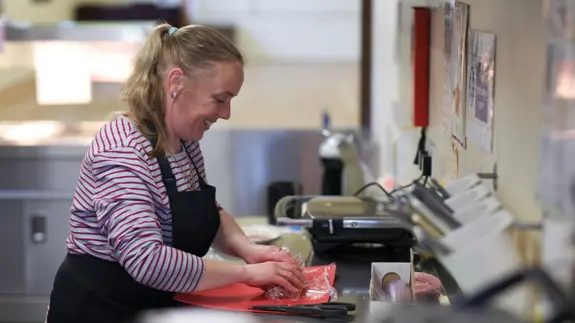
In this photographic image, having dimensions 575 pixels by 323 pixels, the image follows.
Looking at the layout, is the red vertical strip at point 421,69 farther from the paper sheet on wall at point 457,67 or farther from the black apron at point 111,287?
the black apron at point 111,287

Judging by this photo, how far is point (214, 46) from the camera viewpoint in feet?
5.54

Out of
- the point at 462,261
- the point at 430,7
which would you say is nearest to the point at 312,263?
the point at 430,7

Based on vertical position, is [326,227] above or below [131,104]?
below

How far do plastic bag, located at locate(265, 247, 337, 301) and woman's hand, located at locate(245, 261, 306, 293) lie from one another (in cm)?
1

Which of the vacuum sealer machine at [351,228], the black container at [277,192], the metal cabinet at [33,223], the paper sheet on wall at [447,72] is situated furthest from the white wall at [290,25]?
the vacuum sealer machine at [351,228]

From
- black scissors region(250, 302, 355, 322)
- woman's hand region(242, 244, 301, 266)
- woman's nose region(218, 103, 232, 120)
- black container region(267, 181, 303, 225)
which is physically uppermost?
woman's nose region(218, 103, 232, 120)

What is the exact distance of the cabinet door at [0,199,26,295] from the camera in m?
3.65

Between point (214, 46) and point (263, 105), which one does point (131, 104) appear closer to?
point (214, 46)

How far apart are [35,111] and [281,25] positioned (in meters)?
4.05

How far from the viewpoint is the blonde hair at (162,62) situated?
5.51ft

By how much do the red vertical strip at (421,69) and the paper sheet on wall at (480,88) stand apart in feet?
1.72

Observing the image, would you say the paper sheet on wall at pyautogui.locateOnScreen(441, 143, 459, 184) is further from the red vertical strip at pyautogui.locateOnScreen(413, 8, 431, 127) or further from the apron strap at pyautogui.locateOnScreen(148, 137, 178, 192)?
the apron strap at pyautogui.locateOnScreen(148, 137, 178, 192)

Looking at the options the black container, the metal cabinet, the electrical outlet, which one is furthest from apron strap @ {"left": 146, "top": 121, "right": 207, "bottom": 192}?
the metal cabinet

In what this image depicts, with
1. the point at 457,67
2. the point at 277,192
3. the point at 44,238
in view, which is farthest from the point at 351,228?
the point at 44,238
